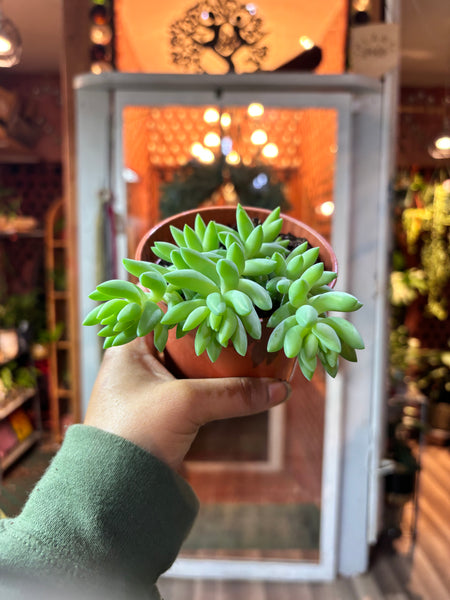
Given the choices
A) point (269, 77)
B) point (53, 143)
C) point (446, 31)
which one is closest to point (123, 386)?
point (269, 77)

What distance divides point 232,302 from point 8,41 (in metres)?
1.60

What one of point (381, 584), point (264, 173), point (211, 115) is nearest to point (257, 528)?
point (381, 584)

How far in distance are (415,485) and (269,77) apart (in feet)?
5.74

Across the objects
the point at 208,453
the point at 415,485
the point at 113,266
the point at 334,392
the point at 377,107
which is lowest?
the point at 415,485

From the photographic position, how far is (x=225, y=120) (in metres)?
1.60

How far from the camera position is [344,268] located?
67.9 inches

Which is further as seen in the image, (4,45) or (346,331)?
(4,45)

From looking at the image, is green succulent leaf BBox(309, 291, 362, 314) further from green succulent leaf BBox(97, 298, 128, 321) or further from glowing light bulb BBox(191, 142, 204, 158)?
glowing light bulb BBox(191, 142, 204, 158)

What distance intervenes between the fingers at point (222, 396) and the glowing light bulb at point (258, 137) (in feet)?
4.29

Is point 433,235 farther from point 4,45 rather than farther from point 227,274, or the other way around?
point 227,274

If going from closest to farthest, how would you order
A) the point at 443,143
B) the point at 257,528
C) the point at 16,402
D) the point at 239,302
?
the point at 239,302 < the point at 257,528 < the point at 443,143 < the point at 16,402

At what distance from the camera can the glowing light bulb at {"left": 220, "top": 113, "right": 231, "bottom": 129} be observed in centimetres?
160

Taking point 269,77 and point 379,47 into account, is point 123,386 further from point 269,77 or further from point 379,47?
point 379,47

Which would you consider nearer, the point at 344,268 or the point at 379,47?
the point at 379,47
